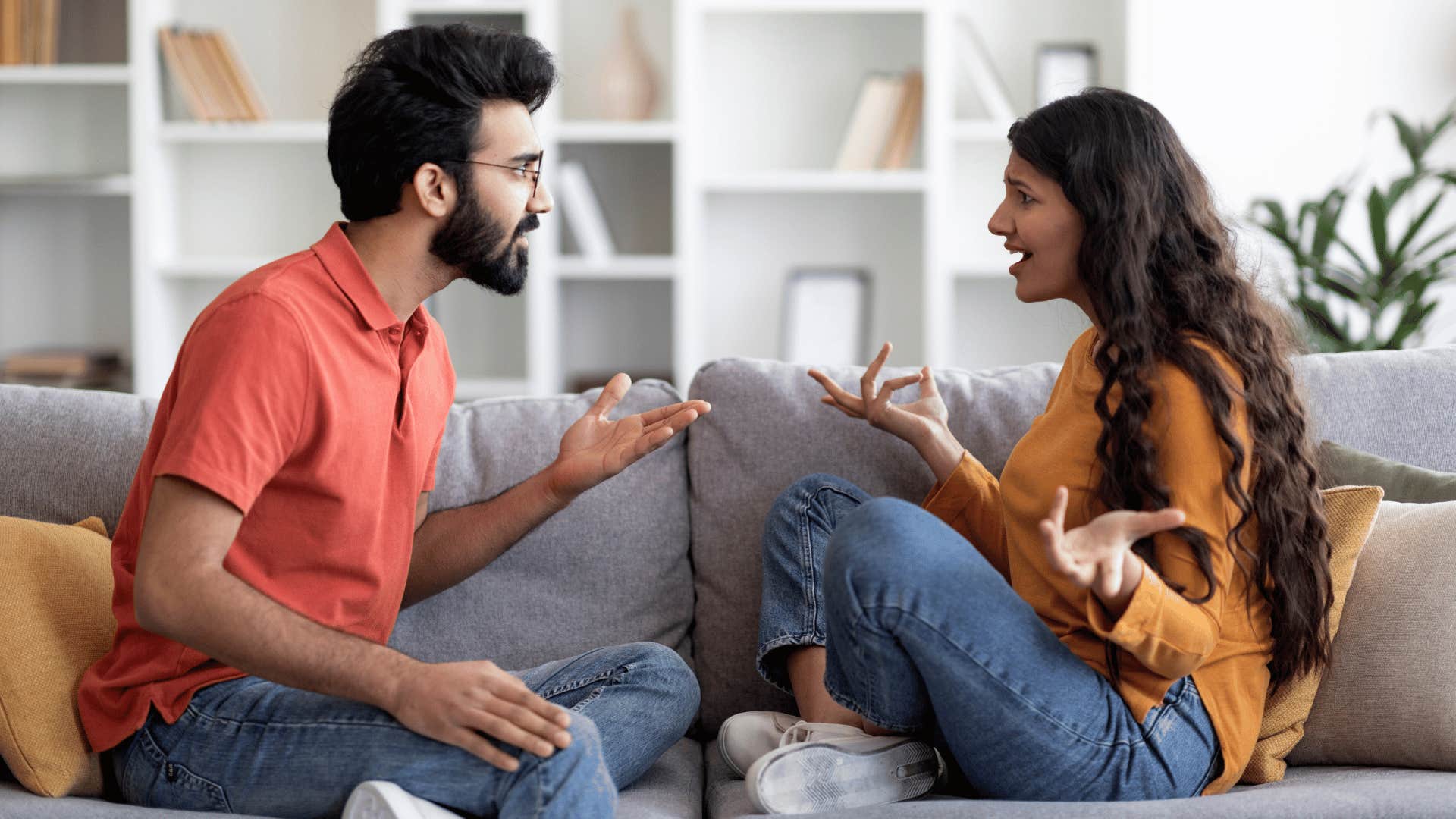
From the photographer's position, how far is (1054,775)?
1212 mm

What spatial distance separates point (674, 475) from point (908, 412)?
33cm

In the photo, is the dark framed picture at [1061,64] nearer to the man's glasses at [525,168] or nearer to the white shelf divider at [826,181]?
the white shelf divider at [826,181]

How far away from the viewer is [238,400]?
1141mm

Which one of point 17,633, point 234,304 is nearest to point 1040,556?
point 234,304

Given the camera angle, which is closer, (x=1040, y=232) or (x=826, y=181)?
(x=1040, y=232)

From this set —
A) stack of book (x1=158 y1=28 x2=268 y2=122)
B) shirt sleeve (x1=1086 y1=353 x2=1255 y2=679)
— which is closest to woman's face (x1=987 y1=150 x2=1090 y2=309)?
shirt sleeve (x1=1086 y1=353 x2=1255 y2=679)

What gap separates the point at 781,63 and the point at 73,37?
1907mm

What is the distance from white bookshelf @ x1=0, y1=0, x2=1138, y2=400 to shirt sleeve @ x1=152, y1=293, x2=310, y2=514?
1.98 m

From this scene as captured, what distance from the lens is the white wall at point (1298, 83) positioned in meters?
3.20

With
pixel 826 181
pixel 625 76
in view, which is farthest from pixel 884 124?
pixel 625 76

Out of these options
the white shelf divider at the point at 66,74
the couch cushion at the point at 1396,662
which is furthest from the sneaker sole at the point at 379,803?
the white shelf divider at the point at 66,74

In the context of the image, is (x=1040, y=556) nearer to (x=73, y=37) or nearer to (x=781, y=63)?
(x=781, y=63)

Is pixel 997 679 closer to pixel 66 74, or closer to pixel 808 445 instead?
pixel 808 445

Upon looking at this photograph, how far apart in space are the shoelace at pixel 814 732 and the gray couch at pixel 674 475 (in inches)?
6.6
